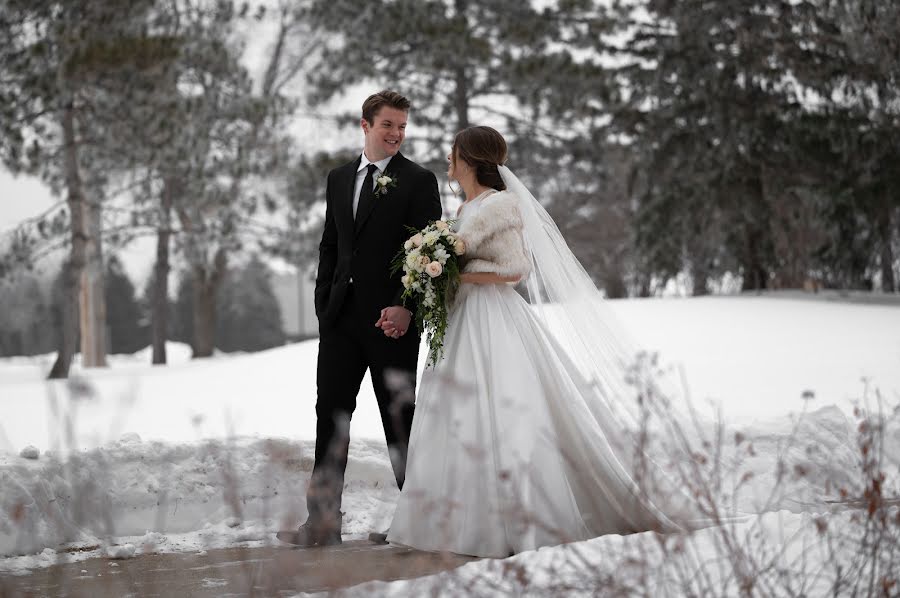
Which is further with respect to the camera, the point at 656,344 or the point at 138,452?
the point at 656,344

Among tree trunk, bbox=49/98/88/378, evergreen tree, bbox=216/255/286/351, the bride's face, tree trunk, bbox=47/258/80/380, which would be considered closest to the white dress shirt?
the bride's face

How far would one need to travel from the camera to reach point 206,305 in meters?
22.3

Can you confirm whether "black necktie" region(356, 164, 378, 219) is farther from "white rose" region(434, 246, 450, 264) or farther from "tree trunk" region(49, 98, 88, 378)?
"tree trunk" region(49, 98, 88, 378)

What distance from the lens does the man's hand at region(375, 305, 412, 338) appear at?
14.2 feet

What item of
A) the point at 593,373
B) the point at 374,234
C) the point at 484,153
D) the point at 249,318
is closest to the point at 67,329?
the point at 374,234

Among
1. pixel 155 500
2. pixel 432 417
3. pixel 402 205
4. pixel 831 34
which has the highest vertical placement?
pixel 831 34

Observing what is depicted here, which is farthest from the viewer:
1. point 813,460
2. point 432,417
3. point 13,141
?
point 13,141

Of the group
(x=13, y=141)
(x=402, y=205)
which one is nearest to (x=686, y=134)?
(x=13, y=141)

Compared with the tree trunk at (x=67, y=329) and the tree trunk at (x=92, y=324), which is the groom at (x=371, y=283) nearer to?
the tree trunk at (x=67, y=329)

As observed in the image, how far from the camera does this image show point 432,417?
4246mm

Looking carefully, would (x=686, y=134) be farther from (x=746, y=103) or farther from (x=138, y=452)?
(x=138, y=452)

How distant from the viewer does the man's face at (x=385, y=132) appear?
14.8ft

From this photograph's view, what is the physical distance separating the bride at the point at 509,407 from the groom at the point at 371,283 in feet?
0.64

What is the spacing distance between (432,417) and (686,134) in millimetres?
14360
